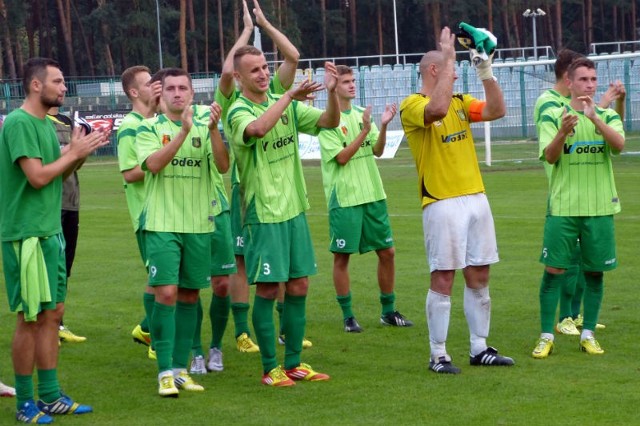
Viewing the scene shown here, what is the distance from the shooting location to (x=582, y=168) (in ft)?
29.0

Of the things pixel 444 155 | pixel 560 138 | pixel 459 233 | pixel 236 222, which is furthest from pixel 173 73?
pixel 560 138

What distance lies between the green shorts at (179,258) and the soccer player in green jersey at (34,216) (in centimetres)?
68

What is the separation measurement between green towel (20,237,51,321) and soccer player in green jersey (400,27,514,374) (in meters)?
2.81

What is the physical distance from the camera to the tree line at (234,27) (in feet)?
223

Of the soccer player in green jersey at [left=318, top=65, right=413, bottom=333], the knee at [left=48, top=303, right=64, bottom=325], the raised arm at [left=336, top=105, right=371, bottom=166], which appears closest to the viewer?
the knee at [left=48, top=303, right=64, bottom=325]

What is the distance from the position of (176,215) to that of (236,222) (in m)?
1.52

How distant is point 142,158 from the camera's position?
7766mm

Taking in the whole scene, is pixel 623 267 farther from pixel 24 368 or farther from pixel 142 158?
pixel 24 368

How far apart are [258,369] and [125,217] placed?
12.9 meters

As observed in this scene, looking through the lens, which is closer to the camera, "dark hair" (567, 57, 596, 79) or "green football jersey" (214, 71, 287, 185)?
"green football jersey" (214, 71, 287, 185)

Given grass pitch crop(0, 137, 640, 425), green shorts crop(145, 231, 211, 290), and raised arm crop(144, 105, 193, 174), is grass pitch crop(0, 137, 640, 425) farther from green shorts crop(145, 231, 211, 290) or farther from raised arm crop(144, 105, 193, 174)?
raised arm crop(144, 105, 193, 174)

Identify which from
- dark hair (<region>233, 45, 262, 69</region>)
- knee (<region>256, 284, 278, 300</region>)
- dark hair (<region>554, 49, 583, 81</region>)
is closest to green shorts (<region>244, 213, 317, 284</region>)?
knee (<region>256, 284, 278, 300</region>)

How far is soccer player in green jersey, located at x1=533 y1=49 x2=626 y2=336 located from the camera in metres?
8.92

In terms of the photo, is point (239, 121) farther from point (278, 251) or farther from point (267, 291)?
point (267, 291)
